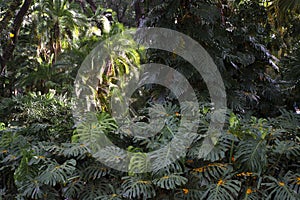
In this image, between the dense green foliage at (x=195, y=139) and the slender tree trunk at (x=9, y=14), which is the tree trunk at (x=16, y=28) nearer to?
the slender tree trunk at (x=9, y=14)

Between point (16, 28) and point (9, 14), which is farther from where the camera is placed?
point (16, 28)

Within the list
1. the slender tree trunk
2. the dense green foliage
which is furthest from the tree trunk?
the dense green foliage

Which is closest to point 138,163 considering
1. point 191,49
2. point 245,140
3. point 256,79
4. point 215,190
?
point 215,190

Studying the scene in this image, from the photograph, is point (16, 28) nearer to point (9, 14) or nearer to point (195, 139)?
point (9, 14)

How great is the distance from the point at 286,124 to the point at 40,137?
1.72 metres

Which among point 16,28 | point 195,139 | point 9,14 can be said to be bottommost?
point 195,139

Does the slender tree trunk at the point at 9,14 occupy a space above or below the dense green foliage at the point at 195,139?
above

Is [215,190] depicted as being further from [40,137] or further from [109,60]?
[109,60]

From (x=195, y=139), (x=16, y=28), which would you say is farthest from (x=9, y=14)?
(x=195, y=139)

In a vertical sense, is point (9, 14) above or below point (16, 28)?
above

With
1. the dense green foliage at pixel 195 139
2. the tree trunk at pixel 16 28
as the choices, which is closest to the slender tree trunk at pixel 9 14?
the tree trunk at pixel 16 28

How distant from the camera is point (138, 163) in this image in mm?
1812

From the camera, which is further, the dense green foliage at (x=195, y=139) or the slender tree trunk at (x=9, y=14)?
the slender tree trunk at (x=9, y=14)

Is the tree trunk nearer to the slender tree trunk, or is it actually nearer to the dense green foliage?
the slender tree trunk
